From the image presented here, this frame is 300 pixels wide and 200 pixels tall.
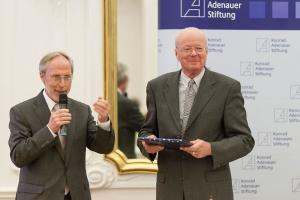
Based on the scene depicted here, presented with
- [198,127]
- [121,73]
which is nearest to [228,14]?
[121,73]

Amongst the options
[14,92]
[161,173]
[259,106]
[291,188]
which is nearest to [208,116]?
[161,173]

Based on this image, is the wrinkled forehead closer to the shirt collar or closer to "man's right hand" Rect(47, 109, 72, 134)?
the shirt collar

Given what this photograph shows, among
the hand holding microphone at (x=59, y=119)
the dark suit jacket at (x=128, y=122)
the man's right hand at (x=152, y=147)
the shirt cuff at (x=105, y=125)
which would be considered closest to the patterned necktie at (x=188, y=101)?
the man's right hand at (x=152, y=147)

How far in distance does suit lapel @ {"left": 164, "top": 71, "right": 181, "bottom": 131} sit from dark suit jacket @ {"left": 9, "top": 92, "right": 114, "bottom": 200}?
0.35 meters

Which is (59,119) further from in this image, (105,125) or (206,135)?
(206,135)

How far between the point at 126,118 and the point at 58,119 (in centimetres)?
146

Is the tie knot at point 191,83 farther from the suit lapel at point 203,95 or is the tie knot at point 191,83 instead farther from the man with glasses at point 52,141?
the man with glasses at point 52,141

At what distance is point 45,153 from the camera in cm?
269

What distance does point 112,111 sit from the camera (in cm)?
396

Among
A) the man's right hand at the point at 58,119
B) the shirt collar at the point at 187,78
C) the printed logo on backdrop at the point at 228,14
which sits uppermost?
the printed logo on backdrop at the point at 228,14

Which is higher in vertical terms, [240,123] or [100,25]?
[100,25]

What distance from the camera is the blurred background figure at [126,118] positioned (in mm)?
3992

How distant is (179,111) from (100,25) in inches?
56.9

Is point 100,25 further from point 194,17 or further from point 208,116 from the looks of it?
point 208,116
